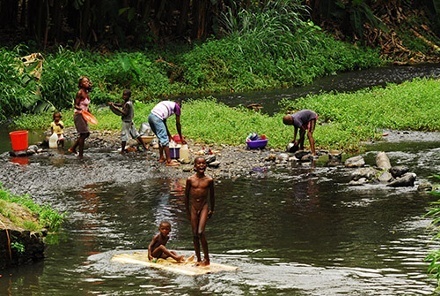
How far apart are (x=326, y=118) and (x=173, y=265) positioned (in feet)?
35.4

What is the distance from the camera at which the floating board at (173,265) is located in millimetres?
10570

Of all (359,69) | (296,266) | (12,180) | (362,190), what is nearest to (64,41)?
(359,69)

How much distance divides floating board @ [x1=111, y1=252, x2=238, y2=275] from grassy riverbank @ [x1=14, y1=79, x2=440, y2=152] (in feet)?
23.5

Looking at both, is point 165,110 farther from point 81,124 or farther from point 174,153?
point 81,124

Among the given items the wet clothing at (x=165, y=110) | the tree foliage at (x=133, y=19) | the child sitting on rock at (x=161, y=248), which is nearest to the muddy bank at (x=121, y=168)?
the wet clothing at (x=165, y=110)

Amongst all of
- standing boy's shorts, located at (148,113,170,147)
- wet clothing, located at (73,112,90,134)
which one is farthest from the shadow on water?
wet clothing, located at (73,112,90,134)

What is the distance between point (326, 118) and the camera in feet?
69.2

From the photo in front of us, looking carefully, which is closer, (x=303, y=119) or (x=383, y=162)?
(x=383, y=162)

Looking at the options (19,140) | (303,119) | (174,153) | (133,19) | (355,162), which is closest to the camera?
(355,162)

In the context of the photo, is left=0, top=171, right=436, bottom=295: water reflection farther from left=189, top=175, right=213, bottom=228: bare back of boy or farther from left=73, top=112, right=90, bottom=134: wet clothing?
left=73, top=112, right=90, bottom=134: wet clothing

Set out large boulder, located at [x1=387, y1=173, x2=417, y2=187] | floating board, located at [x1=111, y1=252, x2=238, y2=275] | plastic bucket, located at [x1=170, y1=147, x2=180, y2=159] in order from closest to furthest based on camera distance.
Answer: floating board, located at [x1=111, y1=252, x2=238, y2=275], large boulder, located at [x1=387, y1=173, x2=417, y2=187], plastic bucket, located at [x1=170, y1=147, x2=180, y2=159]

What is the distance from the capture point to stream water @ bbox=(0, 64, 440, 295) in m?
10.2

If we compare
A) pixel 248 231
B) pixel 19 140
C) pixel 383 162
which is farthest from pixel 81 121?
pixel 248 231

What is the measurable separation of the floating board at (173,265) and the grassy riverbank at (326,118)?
7170 millimetres
